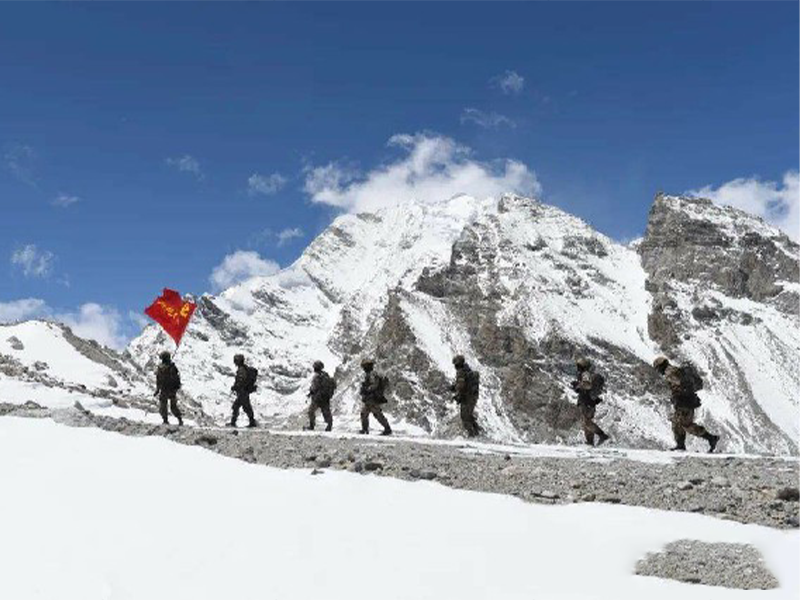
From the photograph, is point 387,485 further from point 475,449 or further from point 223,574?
point 475,449

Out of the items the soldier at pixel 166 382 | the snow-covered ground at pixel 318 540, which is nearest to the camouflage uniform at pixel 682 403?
the snow-covered ground at pixel 318 540

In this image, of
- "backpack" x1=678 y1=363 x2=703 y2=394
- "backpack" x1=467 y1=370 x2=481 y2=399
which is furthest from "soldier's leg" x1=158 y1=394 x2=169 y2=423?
"backpack" x1=678 y1=363 x2=703 y2=394

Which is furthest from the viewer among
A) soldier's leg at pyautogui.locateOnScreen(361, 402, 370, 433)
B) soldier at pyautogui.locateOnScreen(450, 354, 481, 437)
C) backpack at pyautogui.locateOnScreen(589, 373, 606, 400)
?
soldier at pyautogui.locateOnScreen(450, 354, 481, 437)

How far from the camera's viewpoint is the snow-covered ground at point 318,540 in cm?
857

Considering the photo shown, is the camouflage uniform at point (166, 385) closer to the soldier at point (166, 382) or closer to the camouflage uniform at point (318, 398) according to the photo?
the soldier at point (166, 382)

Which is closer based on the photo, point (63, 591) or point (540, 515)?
point (63, 591)

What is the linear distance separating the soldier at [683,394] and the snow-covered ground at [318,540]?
1052 cm

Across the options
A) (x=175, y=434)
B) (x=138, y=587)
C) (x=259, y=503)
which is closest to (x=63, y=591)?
(x=138, y=587)

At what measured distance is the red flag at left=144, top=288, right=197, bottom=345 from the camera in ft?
94.9

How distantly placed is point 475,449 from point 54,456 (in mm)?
8340

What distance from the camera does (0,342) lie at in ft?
150

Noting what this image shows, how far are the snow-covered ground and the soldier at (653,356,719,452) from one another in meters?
10.5

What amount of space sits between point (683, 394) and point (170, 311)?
16778mm

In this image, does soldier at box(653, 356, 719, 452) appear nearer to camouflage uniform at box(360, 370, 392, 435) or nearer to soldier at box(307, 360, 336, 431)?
camouflage uniform at box(360, 370, 392, 435)
